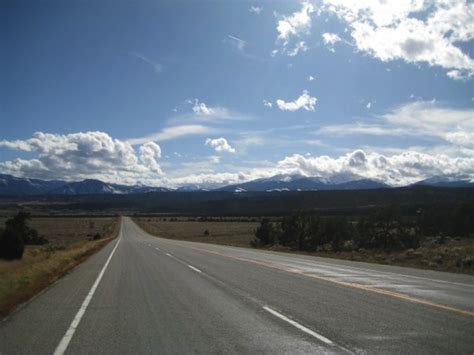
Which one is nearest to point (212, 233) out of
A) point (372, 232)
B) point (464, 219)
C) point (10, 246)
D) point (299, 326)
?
point (10, 246)

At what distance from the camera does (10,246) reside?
48938 millimetres

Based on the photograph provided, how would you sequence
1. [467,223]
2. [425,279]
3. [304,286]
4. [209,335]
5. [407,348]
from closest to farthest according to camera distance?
1. [407,348]
2. [209,335]
3. [304,286]
4. [425,279]
5. [467,223]

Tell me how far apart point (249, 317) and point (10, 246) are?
149 feet

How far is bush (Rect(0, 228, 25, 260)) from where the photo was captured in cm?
4809

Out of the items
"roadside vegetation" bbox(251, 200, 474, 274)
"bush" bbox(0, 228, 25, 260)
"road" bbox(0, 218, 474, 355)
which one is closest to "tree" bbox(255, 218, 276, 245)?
"roadside vegetation" bbox(251, 200, 474, 274)

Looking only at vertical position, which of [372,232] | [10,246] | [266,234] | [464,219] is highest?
[464,219]

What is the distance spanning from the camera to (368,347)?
7176 mm

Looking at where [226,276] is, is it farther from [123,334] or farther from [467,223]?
[467,223]

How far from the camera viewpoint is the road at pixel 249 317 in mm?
7447

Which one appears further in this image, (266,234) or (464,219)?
(266,234)

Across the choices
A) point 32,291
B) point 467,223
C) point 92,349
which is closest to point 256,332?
point 92,349

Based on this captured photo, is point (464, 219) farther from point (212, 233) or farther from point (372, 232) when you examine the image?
point (212, 233)

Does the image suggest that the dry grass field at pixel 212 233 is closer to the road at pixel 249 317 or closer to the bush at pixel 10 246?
the bush at pixel 10 246

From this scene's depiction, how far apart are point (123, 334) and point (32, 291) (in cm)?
736
